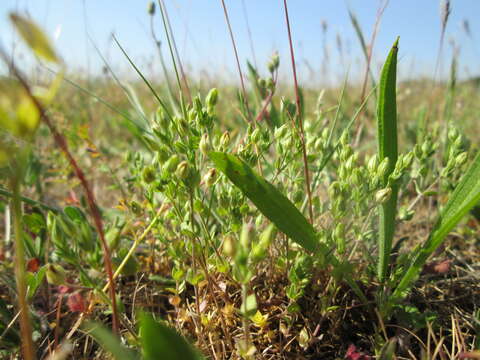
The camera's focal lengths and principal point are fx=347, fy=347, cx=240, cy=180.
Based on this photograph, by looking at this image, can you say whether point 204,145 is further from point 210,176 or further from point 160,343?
point 160,343

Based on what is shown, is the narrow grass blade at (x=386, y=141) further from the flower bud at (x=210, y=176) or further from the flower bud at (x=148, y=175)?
the flower bud at (x=148, y=175)

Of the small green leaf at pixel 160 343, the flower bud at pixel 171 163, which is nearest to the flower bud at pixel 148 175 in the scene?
the flower bud at pixel 171 163

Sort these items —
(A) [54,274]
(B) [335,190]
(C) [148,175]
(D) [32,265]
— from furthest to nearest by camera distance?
(D) [32,265] → (B) [335,190] → (C) [148,175] → (A) [54,274]

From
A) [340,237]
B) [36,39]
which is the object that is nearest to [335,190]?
[340,237]

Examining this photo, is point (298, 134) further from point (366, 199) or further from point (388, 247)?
point (388, 247)

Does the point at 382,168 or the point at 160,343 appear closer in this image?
the point at 160,343
